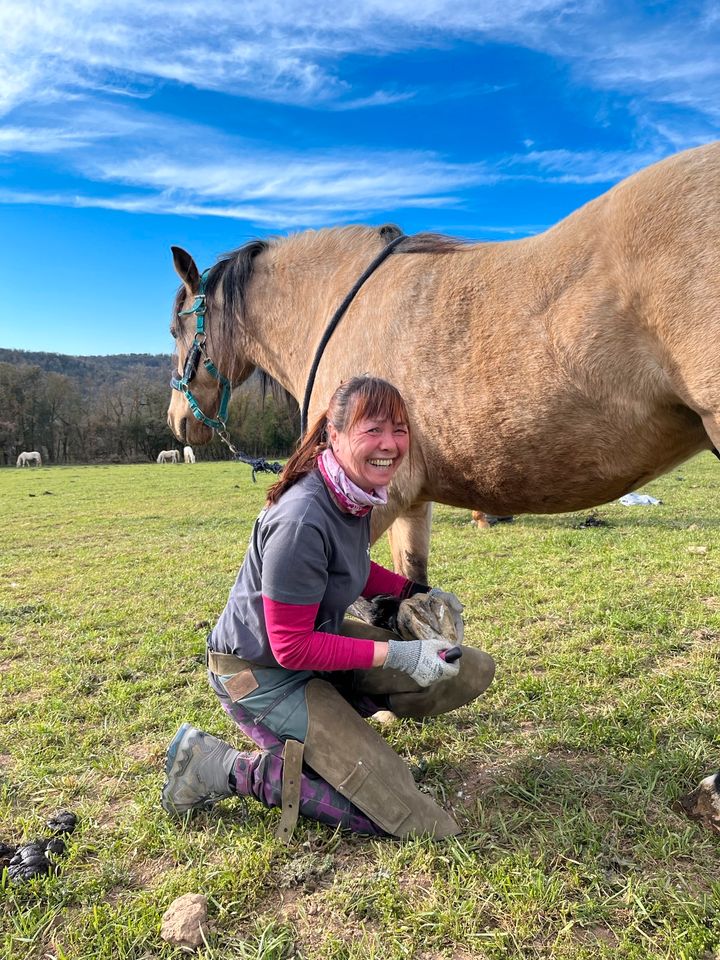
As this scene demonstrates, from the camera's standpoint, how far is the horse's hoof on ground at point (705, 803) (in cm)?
237

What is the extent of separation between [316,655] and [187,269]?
336cm

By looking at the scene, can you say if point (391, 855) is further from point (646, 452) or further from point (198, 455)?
point (198, 455)

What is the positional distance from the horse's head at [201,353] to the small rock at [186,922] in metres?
3.35

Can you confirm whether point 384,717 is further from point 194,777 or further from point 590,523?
point 590,523

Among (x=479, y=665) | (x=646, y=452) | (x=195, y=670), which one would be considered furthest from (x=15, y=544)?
(x=646, y=452)

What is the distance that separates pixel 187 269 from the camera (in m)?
4.43

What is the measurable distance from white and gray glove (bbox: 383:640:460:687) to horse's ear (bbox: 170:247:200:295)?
11.0 ft

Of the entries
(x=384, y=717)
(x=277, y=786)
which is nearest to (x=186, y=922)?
(x=277, y=786)

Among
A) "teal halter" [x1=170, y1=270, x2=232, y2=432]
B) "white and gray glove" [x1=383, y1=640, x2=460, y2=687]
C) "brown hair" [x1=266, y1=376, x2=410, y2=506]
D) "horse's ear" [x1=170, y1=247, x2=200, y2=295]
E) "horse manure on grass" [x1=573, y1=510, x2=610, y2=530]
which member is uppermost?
"horse's ear" [x1=170, y1=247, x2=200, y2=295]

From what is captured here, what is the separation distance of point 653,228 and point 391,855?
2.67 metres

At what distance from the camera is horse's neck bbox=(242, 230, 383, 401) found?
3738 millimetres

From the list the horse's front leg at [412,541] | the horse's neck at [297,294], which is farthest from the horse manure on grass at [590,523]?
the horse's neck at [297,294]

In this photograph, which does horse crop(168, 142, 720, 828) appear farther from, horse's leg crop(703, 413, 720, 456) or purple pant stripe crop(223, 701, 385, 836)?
purple pant stripe crop(223, 701, 385, 836)

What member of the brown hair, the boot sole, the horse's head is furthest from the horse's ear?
the boot sole
